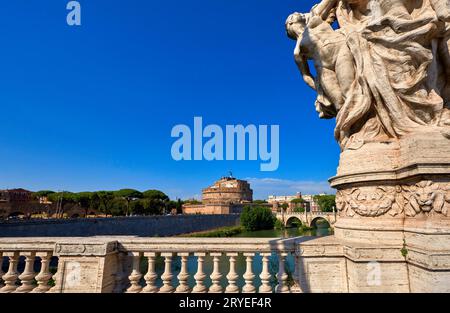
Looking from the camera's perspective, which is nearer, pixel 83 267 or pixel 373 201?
pixel 83 267

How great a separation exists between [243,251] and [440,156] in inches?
119

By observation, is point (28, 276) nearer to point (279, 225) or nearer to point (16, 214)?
point (16, 214)

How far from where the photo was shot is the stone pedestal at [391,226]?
350cm

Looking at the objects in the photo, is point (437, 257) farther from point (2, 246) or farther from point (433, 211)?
point (2, 246)

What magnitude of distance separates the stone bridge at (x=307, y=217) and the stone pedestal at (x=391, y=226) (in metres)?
57.8

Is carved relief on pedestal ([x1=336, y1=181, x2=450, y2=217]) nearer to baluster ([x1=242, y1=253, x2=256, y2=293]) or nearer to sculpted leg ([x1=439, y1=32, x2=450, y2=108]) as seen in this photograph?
baluster ([x1=242, y1=253, x2=256, y2=293])

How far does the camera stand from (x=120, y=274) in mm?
4352

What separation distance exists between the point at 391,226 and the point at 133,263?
12.8 ft

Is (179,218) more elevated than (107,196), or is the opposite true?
(107,196)

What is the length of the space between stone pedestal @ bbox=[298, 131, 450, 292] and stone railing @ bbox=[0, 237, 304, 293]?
578 millimetres

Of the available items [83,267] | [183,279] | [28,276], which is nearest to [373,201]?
[183,279]

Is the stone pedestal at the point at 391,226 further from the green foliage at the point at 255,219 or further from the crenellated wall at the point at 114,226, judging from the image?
the green foliage at the point at 255,219
